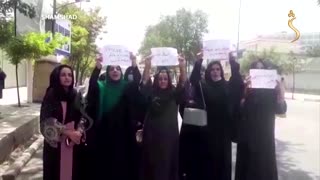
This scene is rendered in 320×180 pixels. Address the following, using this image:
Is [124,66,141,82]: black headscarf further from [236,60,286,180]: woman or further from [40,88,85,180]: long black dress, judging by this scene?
[236,60,286,180]: woman

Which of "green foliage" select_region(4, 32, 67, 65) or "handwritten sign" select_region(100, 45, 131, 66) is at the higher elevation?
"green foliage" select_region(4, 32, 67, 65)

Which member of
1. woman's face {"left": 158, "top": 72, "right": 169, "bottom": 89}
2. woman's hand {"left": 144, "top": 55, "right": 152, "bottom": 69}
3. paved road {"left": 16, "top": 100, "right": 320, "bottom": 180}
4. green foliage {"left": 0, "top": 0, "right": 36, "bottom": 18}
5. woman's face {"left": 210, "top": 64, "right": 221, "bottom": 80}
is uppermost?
green foliage {"left": 0, "top": 0, "right": 36, "bottom": 18}

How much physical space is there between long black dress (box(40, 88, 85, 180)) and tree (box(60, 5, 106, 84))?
2080 cm

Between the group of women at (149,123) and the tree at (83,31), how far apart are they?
68.3 feet

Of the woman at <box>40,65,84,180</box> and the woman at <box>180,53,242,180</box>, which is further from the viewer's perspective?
the woman at <box>180,53,242,180</box>

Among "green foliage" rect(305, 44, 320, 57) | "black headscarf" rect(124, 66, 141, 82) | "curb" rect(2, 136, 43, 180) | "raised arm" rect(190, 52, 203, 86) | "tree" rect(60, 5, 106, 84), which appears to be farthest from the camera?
"green foliage" rect(305, 44, 320, 57)

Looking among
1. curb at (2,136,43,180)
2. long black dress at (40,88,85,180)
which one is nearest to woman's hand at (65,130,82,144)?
long black dress at (40,88,85,180)

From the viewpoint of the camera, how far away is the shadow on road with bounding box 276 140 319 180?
6477 millimetres

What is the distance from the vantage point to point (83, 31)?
970 inches

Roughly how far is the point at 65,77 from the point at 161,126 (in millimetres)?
972

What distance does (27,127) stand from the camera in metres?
9.46

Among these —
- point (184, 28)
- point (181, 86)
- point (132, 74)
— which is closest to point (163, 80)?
point (181, 86)

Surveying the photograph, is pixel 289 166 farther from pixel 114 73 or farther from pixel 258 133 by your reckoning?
pixel 114 73

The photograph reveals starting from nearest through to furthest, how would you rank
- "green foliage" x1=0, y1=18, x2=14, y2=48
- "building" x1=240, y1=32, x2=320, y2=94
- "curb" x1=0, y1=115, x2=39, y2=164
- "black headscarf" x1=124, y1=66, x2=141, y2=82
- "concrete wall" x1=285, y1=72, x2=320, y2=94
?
"black headscarf" x1=124, y1=66, x2=141, y2=82 < "curb" x1=0, y1=115, x2=39, y2=164 < "green foliage" x1=0, y1=18, x2=14, y2=48 < "building" x1=240, y1=32, x2=320, y2=94 < "concrete wall" x1=285, y1=72, x2=320, y2=94
